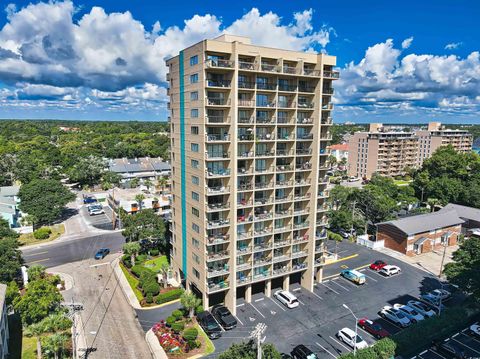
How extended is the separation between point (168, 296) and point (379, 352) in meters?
30.8

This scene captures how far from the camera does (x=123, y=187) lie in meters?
123

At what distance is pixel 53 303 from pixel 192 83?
35088 millimetres

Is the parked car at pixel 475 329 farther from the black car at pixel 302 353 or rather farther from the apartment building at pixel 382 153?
the apartment building at pixel 382 153

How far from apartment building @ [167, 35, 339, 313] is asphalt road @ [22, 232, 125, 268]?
2686cm

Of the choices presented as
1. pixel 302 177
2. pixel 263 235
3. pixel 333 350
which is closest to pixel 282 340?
pixel 333 350

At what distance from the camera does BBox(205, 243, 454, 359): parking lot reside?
43.9m

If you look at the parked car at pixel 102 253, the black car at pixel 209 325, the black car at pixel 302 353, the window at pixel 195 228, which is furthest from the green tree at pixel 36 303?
the black car at pixel 302 353

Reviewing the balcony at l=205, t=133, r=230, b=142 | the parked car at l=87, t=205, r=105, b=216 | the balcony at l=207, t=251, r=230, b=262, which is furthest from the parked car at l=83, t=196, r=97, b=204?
the balcony at l=205, t=133, r=230, b=142

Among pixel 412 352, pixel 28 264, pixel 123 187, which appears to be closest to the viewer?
pixel 412 352

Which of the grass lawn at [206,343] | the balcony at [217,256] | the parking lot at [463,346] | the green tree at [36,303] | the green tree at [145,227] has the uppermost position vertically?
the balcony at [217,256]

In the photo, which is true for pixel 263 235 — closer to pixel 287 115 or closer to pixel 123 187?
pixel 287 115

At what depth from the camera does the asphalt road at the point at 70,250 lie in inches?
2677

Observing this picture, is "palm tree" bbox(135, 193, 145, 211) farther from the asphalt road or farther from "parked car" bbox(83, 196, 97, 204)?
"parked car" bbox(83, 196, 97, 204)

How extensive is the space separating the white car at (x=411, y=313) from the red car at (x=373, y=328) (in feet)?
17.1
